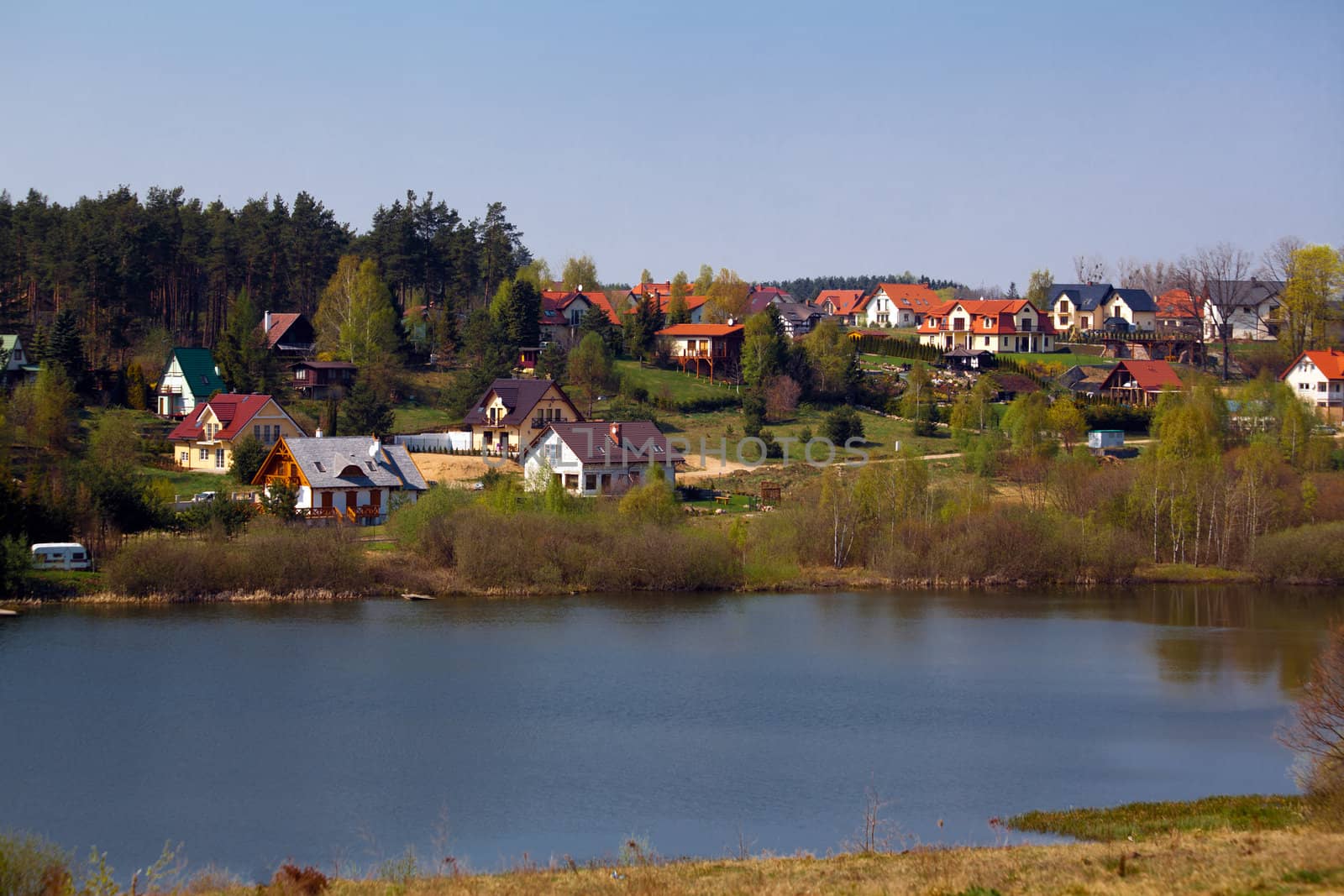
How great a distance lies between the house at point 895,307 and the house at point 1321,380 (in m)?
28.0

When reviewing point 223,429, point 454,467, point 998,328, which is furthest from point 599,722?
point 998,328

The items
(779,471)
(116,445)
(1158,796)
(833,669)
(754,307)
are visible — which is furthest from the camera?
(754,307)

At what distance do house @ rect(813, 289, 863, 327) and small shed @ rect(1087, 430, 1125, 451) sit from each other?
38.0m

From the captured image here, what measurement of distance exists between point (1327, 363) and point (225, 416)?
4213 cm

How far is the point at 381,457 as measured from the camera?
4100 cm

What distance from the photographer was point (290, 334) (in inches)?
2200

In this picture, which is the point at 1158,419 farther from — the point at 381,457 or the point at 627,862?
the point at 627,862

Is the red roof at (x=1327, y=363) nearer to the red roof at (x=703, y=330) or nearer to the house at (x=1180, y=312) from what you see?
the house at (x=1180, y=312)

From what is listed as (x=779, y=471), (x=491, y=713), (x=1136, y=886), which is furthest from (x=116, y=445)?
(x=1136, y=886)

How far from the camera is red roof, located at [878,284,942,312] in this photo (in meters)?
84.7

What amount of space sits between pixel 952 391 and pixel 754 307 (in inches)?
1080

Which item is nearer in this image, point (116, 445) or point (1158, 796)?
point (1158, 796)

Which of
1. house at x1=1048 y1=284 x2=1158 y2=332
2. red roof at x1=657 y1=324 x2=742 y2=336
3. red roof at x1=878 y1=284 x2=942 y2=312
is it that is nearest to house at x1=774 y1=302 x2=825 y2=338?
red roof at x1=878 y1=284 x2=942 y2=312

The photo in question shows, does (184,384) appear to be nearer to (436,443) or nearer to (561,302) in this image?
(436,443)
